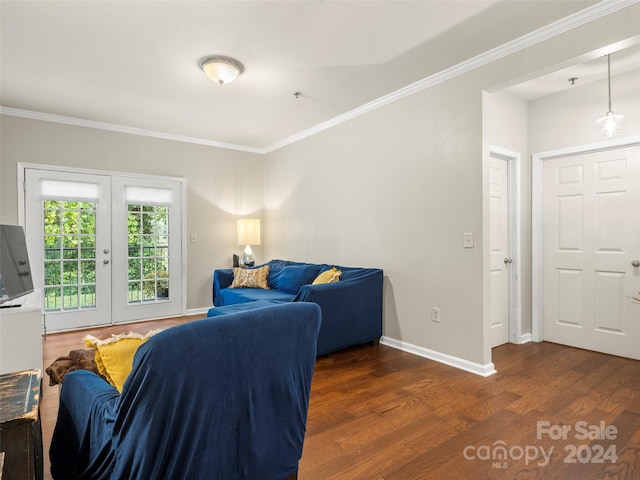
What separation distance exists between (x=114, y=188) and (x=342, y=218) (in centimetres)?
290

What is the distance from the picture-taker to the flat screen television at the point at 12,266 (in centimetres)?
233

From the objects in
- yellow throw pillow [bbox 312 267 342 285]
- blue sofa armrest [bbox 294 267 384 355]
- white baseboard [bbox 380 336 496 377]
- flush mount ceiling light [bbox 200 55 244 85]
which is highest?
flush mount ceiling light [bbox 200 55 244 85]

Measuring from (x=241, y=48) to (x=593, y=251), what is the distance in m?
3.67

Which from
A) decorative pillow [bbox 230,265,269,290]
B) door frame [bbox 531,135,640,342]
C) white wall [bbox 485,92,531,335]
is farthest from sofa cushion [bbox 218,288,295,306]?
Answer: door frame [bbox 531,135,640,342]

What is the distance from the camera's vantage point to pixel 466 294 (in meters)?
3.07

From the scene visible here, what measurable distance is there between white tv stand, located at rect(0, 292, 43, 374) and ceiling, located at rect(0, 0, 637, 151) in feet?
6.35

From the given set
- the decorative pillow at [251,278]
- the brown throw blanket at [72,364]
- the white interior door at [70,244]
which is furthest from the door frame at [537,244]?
the white interior door at [70,244]

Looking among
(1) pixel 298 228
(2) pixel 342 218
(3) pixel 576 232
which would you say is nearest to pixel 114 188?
(1) pixel 298 228

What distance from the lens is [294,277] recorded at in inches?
171

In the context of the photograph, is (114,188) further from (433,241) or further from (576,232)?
(576,232)

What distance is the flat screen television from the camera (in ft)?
7.64

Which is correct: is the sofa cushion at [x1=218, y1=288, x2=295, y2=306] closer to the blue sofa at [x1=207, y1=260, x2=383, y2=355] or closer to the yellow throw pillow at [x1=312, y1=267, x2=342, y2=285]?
the blue sofa at [x1=207, y1=260, x2=383, y2=355]

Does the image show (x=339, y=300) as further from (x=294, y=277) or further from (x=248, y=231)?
(x=248, y=231)

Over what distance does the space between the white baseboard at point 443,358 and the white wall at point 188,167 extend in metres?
2.88
